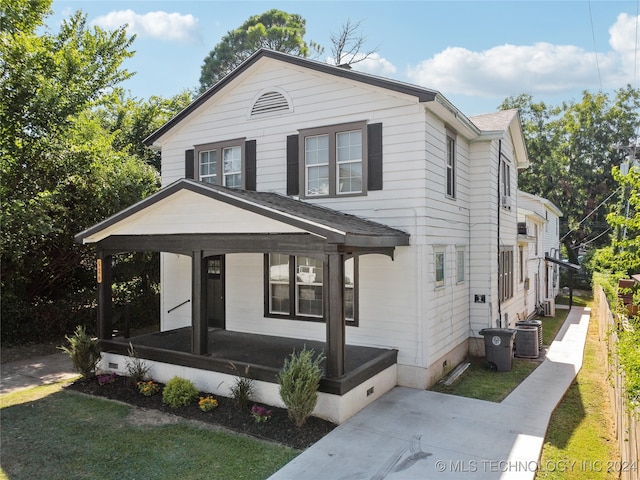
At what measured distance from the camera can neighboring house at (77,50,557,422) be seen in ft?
24.7

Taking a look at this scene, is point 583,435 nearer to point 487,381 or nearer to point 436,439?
point 436,439

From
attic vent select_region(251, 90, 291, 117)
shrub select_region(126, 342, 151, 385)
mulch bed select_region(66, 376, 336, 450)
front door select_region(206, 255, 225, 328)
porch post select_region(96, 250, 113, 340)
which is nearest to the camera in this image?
mulch bed select_region(66, 376, 336, 450)

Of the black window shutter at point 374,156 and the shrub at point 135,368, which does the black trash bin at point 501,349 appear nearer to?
the black window shutter at point 374,156

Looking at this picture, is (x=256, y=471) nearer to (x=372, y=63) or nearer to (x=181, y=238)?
(x=181, y=238)

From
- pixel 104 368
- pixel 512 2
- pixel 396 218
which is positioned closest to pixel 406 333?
pixel 396 218

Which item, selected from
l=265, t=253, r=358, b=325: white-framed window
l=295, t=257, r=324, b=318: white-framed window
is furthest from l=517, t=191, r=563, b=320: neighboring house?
l=295, t=257, r=324, b=318: white-framed window

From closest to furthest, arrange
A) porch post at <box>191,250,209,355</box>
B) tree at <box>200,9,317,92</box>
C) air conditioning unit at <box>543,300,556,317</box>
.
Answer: porch post at <box>191,250,209,355</box> < air conditioning unit at <box>543,300,556,317</box> < tree at <box>200,9,317,92</box>

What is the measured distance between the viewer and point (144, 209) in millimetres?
8477

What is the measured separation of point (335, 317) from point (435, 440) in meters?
2.28

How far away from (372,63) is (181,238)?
50.7 ft

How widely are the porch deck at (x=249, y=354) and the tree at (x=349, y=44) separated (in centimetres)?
1545

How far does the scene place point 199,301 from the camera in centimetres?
812

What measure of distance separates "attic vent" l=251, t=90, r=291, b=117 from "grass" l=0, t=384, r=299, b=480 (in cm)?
706

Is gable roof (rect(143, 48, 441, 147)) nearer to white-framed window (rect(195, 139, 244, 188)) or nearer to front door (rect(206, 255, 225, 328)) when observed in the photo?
white-framed window (rect(195, 139, 244, 188))
